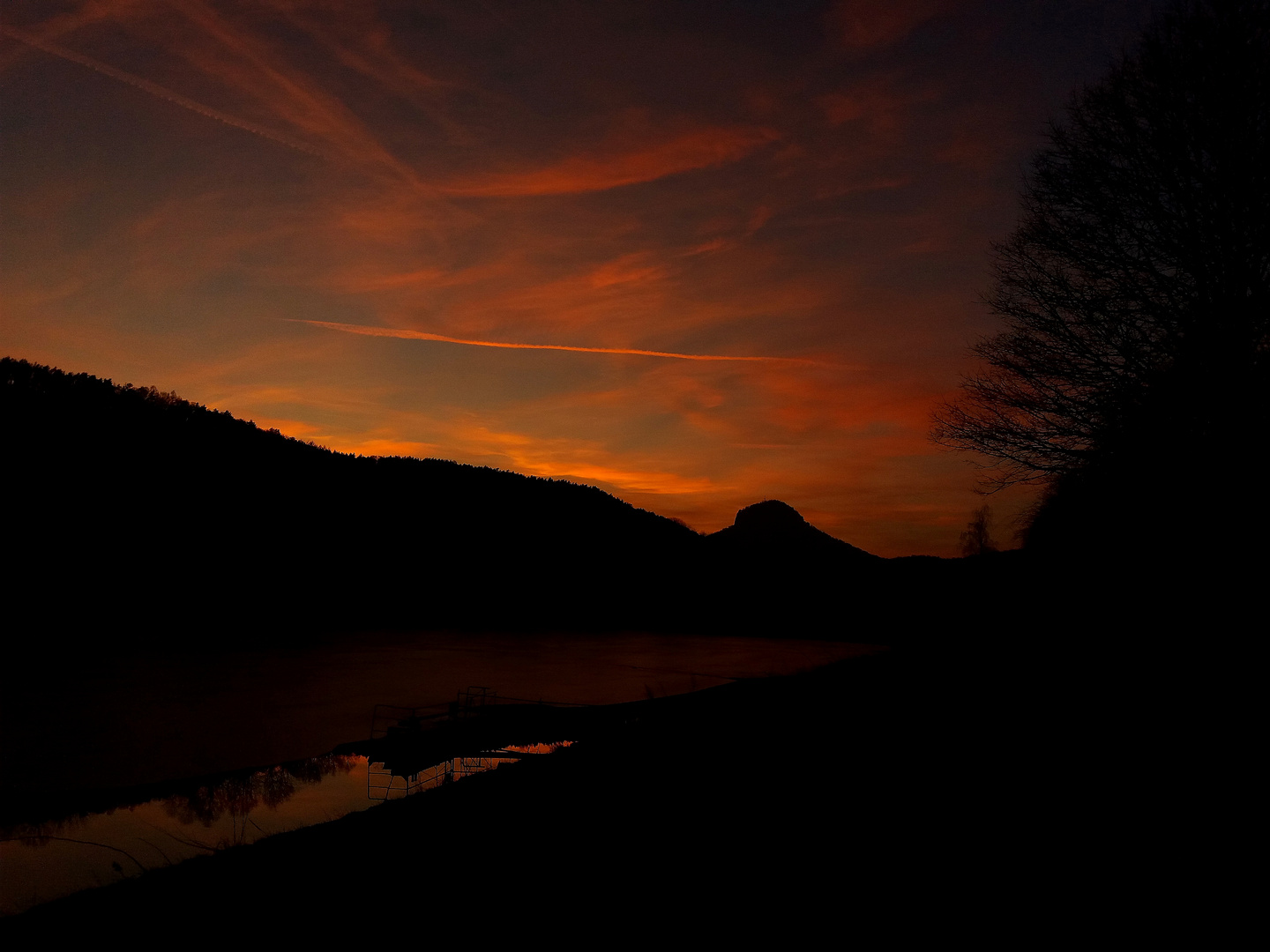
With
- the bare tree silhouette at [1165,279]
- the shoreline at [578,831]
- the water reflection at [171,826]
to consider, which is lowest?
the water reflection at [171,826]

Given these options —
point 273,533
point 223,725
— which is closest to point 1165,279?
point 223,725

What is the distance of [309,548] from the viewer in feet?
417

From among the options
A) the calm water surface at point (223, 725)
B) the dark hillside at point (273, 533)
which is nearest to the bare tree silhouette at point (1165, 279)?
the calm water surface at point (223, 725)

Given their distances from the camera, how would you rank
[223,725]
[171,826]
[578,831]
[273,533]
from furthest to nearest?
1. [273,533]
2. [223,725]
3. [171,826]
4. [578,831]

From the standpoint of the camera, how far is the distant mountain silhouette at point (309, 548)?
93625 millimetres

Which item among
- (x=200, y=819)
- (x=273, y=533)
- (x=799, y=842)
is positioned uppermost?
(x=273, y=533)

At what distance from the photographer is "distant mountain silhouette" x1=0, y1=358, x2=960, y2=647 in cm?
9362

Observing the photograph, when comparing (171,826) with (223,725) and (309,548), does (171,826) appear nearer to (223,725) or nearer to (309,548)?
(223,725)

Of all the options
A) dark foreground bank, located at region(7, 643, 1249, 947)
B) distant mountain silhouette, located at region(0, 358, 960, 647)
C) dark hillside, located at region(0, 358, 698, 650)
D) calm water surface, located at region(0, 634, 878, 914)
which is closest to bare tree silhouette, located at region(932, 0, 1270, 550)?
dark foreground bank, located at region(7, 643, 1249, 947)

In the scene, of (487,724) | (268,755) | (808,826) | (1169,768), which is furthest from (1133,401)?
(268,755)

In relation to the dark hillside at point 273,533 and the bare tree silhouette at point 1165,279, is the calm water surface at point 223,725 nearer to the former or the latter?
the bare tree silhouette at point 1165,279

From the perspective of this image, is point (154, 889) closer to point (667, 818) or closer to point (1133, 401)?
point (667, 818)

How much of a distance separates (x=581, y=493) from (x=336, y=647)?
87839 mm

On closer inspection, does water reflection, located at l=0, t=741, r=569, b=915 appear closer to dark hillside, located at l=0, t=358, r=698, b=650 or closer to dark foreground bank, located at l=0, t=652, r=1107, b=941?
dark foreground bank, located at l=0, t=652, r=1107, b=941
